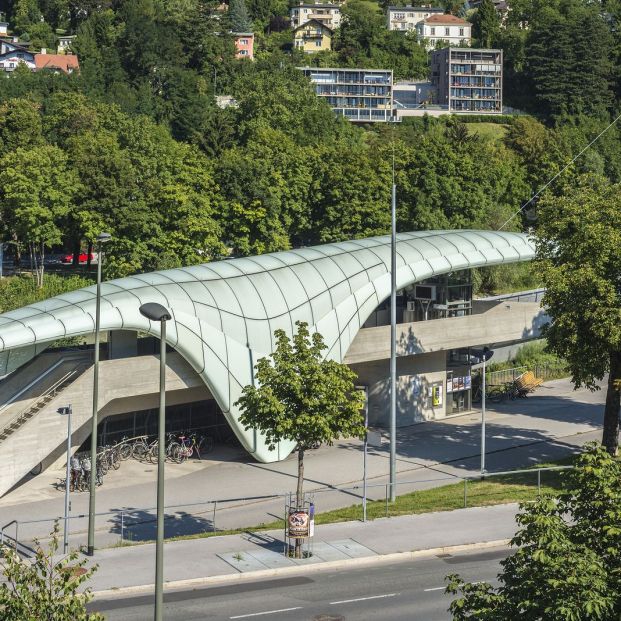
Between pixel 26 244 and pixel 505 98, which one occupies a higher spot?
pixel 505 98

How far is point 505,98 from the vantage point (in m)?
181

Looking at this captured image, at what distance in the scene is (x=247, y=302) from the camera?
4709 cm

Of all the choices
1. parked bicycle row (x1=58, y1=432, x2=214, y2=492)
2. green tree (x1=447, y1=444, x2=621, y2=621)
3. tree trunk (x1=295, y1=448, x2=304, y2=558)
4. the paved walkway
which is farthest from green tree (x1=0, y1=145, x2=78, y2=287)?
green tree (x1=447, y1=444, x2=621, y2=621)

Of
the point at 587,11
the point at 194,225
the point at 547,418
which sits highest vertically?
the point at 587,11

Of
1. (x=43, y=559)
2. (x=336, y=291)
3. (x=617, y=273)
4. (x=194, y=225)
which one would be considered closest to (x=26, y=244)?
(x=194, y=225)

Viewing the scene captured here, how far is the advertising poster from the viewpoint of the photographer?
34250mm

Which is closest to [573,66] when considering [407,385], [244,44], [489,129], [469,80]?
[489,129]

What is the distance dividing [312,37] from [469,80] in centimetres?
3222

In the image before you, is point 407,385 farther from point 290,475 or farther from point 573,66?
point 573,66

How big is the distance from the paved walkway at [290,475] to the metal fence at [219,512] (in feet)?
0.14

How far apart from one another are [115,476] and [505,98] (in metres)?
145

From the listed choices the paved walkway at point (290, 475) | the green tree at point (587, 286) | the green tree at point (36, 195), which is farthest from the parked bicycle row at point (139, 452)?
the green tree at point (36, 195)

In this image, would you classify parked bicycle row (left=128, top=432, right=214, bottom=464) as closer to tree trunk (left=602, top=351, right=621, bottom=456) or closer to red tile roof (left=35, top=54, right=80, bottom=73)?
tree trunk (left=602, top=351, right=621, bottom=456)

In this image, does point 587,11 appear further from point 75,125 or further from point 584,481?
point 584,481
